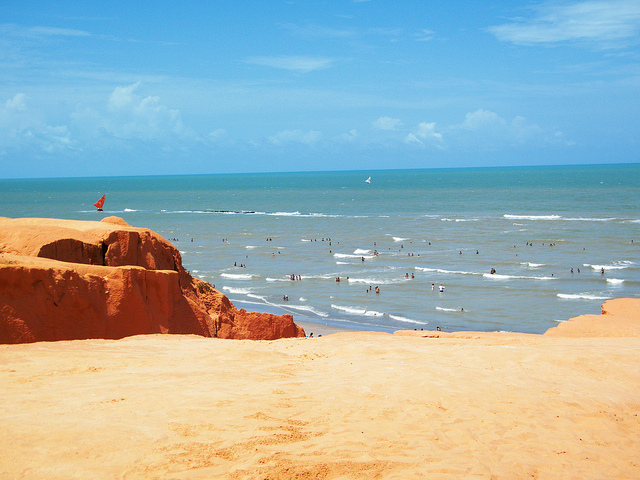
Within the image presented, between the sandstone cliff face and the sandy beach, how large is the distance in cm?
86

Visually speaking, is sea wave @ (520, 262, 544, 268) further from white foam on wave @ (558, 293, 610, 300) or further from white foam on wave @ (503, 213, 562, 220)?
white foam on wave @ (503, 213, 562, 220)

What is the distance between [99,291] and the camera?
41.7 feet

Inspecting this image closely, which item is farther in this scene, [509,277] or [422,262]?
[422,262]

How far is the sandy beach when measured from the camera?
265 inches

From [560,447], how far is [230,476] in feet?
16.0

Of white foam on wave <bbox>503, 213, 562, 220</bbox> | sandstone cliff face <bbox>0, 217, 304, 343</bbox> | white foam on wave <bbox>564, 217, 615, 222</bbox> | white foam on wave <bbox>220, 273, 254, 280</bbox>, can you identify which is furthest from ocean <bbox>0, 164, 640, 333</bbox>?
sandstone cliff face <bbox>0, 217, 304, 343</bbox>

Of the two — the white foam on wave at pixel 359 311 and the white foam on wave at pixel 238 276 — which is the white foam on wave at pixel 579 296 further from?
the white foam on wave at pixel 238 276

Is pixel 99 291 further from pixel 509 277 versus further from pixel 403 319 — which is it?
pixel 509 277

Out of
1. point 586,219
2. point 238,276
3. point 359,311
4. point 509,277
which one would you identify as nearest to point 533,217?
point 586,219

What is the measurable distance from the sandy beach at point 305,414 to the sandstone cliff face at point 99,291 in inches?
34.0

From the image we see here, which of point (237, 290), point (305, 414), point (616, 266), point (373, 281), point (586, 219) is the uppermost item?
point (305, 414)

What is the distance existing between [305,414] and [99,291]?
667 cm

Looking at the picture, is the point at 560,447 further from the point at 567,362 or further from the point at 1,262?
the point at 1,262

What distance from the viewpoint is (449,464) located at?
7262 millimetres
